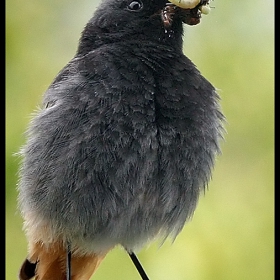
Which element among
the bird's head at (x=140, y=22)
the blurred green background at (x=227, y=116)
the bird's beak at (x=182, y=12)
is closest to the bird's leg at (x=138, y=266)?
the blurred green background at (x=227, y=116)

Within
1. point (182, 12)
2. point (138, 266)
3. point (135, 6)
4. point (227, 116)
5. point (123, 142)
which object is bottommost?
point (138, 266)

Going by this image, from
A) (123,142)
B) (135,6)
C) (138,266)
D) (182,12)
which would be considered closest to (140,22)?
(135,6)

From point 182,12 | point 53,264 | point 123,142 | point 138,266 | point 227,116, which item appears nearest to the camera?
point 123,142

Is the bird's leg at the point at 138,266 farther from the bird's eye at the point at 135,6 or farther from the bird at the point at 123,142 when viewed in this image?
the bird's eye at the point at 135,6

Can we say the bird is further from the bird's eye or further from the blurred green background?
the blurred green background

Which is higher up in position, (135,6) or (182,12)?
(135,6)

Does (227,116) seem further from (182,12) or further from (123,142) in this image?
(123,142)

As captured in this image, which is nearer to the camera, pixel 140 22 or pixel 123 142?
pixel 123 142
